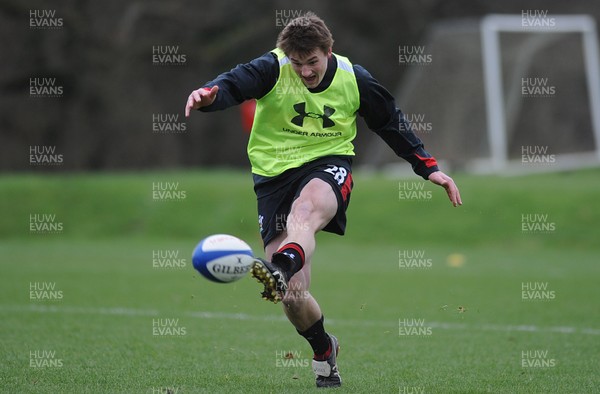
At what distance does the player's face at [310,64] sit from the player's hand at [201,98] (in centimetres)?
57

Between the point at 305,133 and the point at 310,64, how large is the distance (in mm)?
488

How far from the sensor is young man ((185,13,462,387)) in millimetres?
5840

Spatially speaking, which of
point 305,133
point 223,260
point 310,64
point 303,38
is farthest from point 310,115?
point 223,260

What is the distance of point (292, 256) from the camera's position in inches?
212

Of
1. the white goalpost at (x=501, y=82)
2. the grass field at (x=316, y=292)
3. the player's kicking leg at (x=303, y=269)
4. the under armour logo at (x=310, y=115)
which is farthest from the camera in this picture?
the white goalpost at (x=501, y=82)

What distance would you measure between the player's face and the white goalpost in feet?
50.3

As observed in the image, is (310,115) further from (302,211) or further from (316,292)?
(316,292)

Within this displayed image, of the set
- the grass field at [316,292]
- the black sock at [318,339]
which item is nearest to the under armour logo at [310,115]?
the black sock at [318,339]

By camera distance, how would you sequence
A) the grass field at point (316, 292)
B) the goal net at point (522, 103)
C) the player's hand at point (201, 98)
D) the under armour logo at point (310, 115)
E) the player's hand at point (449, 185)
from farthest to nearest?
the goal net at point (522, 103), the grass field at point (316, 292), the player's hand at point (449, 185), the under armour logo at point (310, 115), the player's hand at point (201, 98)

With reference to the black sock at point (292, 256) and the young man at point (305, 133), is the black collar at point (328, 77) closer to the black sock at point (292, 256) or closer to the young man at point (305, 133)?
the young man at point (305, 133)

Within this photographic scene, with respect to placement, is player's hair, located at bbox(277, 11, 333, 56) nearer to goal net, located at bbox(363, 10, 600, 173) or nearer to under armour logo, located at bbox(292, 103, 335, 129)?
under armour logo, located at bbox(292, 103, 335, 129)

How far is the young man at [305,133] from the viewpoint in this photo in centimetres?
584

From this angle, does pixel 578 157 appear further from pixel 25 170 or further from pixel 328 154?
pixel 25 170

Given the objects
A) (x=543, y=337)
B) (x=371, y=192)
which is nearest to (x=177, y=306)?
(x=543, y=337)
